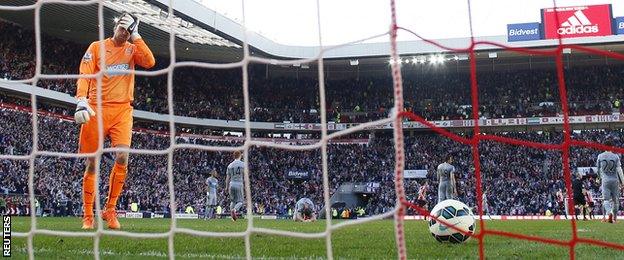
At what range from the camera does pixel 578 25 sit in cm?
2841

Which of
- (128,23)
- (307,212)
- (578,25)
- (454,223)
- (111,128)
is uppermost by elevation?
(578,25)

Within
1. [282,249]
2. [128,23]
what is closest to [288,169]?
[128,23]

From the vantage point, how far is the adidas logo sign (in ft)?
92.6

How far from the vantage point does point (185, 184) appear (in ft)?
94.6

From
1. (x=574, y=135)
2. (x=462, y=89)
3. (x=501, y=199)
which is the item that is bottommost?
(x=501, y=199)

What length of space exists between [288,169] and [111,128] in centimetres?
2832

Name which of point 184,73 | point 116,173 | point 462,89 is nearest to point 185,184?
point 184,73

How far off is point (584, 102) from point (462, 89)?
6581 mm

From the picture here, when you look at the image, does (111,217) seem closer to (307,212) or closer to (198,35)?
(307,212)

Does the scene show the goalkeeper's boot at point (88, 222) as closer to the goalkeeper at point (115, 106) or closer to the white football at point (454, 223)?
the goalkeeper at point (115, 106)

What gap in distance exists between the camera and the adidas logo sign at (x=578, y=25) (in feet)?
92.6

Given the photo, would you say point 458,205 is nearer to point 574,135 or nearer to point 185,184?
point 185,184

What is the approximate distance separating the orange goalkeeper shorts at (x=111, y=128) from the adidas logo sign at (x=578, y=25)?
26.2 meters

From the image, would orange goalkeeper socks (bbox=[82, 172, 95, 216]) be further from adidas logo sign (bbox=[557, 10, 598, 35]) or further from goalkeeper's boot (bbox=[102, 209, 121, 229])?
adidas logo sign (bbox=[557, 10, 598, 35])
